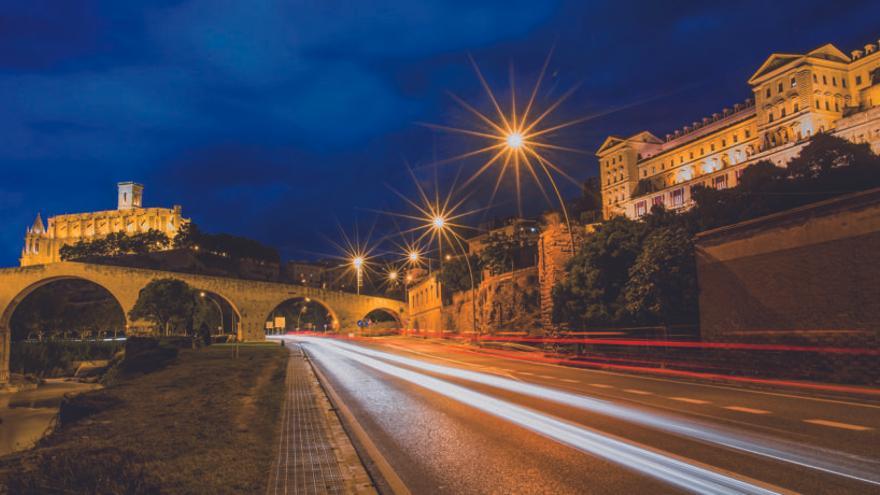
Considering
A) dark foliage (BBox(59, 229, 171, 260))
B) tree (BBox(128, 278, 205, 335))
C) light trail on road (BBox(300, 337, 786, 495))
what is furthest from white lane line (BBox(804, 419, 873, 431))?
dark foliage (BBox(59, 229, 171, 260))

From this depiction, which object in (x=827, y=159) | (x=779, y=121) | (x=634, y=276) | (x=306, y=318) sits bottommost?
(x=306, y=318)

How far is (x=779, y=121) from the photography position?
80375mm

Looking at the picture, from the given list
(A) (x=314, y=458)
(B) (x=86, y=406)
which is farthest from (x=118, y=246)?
(A) (x=314, y=458)

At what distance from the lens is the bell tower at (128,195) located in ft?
585

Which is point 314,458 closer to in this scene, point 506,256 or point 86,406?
point 86,406

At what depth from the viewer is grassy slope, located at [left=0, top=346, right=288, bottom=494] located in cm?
553

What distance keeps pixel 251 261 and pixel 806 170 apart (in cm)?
11235

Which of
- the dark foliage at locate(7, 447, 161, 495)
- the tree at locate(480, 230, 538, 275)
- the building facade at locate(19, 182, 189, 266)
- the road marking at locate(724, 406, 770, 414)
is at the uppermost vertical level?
the building facade at locate(19, 182, 189, 266)

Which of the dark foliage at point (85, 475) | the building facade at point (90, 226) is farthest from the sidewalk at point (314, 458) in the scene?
the building facade at point (90, 226)

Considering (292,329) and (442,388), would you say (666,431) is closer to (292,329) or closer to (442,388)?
(442,388)

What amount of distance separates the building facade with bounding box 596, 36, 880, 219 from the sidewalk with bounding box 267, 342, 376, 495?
61.8 metres

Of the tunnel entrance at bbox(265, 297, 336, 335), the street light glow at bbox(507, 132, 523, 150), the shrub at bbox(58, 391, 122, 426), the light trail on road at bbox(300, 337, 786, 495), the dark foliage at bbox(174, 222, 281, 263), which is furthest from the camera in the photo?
the tunnel entrance at bbox(265, 297, 336, 335)

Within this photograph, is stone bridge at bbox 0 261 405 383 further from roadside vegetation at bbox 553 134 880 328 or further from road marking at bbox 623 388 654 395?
road marking at bbox 623 388 654 395

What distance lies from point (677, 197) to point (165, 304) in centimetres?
8080
